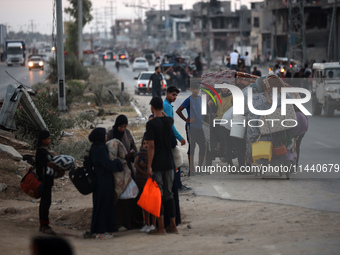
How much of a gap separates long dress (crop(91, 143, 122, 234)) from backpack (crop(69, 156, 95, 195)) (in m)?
0.07

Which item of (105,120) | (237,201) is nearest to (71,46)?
(105,120)

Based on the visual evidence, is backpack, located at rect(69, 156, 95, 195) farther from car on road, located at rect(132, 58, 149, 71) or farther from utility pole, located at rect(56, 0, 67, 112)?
car on road, located at rect(132, 58, 149, 71)

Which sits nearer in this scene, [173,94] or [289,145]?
[173,94]

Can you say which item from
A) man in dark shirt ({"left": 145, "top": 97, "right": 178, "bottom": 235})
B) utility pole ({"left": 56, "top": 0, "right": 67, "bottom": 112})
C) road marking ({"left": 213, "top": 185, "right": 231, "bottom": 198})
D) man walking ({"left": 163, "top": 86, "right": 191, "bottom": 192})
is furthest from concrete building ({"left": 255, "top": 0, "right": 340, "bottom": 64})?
man in dark shirt ({"left": 145, "top": 97, "right": 178, "bottom": 235})

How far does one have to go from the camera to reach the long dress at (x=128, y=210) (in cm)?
855

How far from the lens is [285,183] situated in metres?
11.9

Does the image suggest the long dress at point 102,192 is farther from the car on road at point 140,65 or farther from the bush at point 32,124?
the car on road at point 140,65

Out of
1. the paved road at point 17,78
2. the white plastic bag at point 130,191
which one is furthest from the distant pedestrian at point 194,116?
the paved road at point 17,78

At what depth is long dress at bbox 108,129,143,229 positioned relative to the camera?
28.0ft

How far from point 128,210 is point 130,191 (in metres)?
0.48

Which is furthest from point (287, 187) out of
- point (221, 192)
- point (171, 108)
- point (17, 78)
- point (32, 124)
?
point (17, 78)

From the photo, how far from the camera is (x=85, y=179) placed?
807 centimetres

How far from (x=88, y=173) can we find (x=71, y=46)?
289 feet

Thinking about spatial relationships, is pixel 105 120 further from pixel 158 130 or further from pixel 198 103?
pixel 158 130
